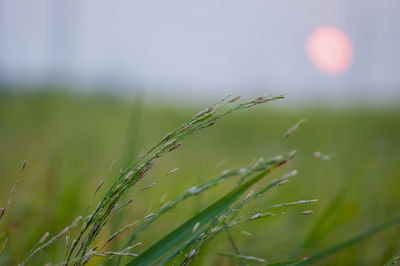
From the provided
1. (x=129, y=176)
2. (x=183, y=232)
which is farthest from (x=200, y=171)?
(x=129, y=176)

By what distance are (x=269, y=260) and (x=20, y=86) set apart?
20.4 feet

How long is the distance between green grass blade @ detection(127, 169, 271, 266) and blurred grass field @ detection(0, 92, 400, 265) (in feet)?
0.23

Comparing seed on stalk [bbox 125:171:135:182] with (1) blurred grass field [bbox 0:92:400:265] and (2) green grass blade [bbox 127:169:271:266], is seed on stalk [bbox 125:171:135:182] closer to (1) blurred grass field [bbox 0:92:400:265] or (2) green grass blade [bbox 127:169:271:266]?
(1) blurred grass field [bbox 0:92:400:265]

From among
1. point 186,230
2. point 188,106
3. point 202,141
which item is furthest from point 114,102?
point 186,230

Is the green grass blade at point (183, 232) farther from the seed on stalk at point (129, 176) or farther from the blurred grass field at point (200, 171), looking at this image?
the seed on stalk at point (129, 176)

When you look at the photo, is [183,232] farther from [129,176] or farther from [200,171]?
[200,171]

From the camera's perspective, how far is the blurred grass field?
124cm

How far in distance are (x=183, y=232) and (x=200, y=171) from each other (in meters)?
1.13

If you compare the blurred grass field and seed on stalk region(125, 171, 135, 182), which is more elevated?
seed on stalk region(125, 171, 135, 182)

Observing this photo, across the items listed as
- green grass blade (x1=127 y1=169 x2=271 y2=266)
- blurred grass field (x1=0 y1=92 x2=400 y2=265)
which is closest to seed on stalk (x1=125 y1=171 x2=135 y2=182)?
blurred grass field (x1=0 y1=92 x2=400 y2=265)

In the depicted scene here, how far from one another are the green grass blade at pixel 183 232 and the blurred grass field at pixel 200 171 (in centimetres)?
7

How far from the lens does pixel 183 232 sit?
745mm

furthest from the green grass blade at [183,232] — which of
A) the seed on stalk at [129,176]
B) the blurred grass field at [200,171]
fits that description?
the seed on stalk at [129,176]

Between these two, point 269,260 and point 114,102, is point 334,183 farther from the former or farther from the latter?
point 114,102
